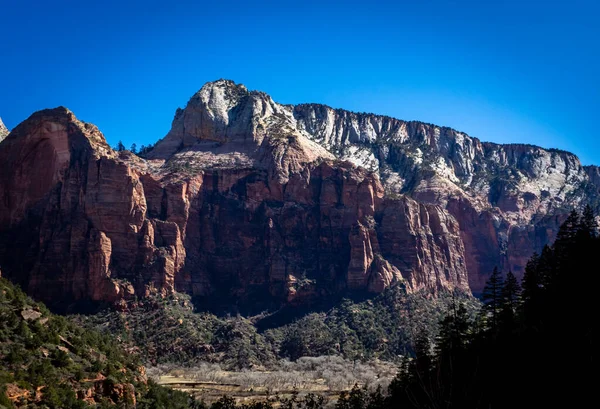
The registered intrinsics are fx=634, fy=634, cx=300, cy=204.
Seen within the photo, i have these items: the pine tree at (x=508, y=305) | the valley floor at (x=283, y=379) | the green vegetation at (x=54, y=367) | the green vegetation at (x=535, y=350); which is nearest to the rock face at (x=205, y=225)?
the valley floor at (x=283, y=379)

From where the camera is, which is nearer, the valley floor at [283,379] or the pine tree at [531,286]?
the pine tree at [531,286]

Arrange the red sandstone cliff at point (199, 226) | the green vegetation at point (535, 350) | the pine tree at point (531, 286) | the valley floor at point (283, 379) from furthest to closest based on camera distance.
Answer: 1. the red sandstone cliff at point (199, 226)
2. the valley floor at point (283, 379)
3. the pine tree at point (531, 286)
4. the green vegetation at point (535, 350)

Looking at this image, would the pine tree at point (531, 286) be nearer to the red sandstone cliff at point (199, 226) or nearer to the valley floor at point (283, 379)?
the valley floor at point (283, 379)

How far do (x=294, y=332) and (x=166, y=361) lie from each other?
3316 centimetres

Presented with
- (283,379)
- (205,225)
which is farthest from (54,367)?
(205,225)

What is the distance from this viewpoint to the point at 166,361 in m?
136

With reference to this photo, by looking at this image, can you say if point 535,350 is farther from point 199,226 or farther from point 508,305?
point 199,226

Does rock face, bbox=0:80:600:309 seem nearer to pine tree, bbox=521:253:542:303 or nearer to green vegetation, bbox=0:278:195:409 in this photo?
green vegetation, bbox=0:278:195:409

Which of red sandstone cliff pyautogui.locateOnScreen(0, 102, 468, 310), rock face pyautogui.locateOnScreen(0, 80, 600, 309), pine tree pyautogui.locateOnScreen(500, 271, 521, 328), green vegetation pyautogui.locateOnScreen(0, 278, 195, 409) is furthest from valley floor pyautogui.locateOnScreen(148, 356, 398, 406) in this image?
green vegetation pyautogui.locateOnScreen(0, 278, 195, 409)

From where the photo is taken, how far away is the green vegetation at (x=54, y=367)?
44.8 meters

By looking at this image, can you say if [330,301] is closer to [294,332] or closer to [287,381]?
[294,332]

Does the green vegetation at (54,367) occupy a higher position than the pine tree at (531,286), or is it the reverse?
the pine tree at (531,286)

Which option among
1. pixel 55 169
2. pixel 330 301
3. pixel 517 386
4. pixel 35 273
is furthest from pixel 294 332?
pixel 517 386

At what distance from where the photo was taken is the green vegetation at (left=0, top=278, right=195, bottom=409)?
147ft
